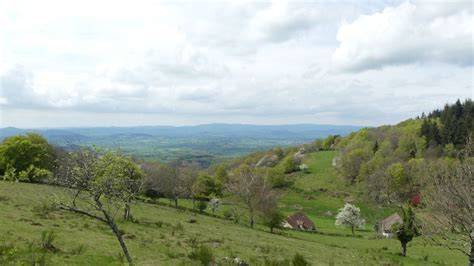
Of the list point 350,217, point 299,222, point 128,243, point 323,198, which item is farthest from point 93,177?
point 323,198

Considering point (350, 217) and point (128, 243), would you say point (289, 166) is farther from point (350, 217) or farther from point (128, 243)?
point (128, 243)

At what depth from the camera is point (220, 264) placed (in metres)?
18.3

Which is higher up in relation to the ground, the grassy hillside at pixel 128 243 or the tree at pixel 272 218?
the grassy hillside at pixel 128 243

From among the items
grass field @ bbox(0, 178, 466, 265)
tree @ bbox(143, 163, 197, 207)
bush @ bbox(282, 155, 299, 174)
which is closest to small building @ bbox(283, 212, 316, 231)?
tree @ bbox(143, 163, 197, 207)

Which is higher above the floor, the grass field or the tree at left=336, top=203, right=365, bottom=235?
the grass field

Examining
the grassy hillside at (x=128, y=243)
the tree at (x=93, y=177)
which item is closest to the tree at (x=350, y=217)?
the grassy hillside at (x=128, y=243)

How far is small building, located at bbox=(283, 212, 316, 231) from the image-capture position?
77562mm

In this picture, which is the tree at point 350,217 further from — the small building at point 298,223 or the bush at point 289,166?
the bush at point 289,166

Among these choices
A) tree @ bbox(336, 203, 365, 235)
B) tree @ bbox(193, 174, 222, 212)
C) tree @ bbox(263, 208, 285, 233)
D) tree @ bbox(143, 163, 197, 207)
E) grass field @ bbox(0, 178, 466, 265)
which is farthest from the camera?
tree @ bbox(193, 174, 222, 212)

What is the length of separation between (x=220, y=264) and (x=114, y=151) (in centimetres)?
748

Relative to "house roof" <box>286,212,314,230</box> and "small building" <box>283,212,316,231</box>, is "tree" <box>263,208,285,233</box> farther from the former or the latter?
"house roof" <box>286,212,314,230</box>

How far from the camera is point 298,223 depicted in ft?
258

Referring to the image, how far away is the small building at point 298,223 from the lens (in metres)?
77.6

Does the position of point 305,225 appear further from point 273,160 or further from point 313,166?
point 273,160
